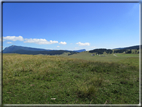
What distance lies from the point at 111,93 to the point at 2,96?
5.47 meters

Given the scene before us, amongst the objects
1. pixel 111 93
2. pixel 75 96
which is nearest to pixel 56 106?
pixel 75 96

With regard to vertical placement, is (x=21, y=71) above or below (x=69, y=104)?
above

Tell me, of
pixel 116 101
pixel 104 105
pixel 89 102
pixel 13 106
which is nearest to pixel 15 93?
pixel 13 106

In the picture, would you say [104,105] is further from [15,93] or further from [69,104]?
[15,93]

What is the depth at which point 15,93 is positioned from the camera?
3.85 m

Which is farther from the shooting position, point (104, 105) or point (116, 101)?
point (116, 101)

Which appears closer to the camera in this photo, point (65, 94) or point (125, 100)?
point (125, 100)

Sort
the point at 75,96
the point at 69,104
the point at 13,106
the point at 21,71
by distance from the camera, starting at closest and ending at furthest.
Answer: the point at 13,106, the point at 69,104, the point at 75,96, the point at 21,71

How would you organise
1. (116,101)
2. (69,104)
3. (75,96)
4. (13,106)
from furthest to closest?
(75,96)
(116,101)
(69,104)
(13,106)

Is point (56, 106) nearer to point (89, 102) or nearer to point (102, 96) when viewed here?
point (89, 102)

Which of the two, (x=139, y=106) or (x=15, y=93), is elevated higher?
(x=15, y=93)

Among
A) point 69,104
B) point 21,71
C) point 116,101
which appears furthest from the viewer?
point 21,71

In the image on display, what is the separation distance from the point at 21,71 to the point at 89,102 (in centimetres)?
671

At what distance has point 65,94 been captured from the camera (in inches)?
154
